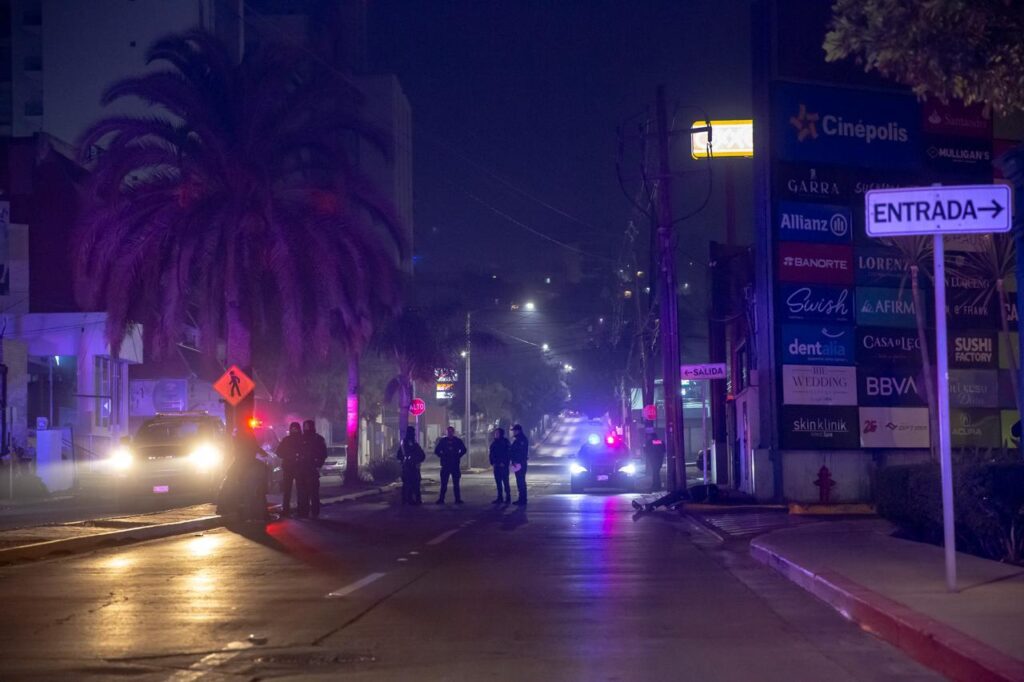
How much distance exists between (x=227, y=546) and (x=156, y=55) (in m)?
15.2

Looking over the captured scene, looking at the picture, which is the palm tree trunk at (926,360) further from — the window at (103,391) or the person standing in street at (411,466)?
the window at (103,391)

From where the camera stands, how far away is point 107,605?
37.2 ft

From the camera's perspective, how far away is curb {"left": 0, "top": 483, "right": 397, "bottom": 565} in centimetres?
1559

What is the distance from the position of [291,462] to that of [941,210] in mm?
15898

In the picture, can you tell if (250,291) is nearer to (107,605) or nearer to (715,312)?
(715,312)

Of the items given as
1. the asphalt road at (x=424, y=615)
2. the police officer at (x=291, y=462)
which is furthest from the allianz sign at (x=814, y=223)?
the police officer at (x=291, y=462)

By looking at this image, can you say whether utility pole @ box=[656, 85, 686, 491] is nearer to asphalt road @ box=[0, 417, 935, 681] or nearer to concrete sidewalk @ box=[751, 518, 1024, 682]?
asphalt road @ box=[0, 417, 935, 681]

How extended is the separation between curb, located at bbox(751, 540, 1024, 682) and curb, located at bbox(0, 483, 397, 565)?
9.59 metres

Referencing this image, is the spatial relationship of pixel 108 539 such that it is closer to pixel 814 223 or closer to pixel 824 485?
pixel 824 485

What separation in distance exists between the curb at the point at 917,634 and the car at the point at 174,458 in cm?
1840

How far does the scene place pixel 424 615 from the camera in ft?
35.5

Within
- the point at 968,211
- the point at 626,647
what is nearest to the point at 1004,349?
the point at 968,211

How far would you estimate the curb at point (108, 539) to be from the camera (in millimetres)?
15594

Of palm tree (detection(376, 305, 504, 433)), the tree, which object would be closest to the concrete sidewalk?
the tree
